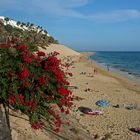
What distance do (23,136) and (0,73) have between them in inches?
75.1

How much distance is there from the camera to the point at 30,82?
945 centimetres

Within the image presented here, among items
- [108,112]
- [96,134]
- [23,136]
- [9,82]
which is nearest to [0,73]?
[9,82]

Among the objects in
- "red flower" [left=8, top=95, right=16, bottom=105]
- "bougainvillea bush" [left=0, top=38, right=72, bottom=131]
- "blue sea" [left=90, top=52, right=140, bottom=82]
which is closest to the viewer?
"red flower" [left=8, top=95, right=16, bottom=105]

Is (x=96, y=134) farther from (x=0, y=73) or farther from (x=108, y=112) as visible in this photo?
(x=0, y=73)

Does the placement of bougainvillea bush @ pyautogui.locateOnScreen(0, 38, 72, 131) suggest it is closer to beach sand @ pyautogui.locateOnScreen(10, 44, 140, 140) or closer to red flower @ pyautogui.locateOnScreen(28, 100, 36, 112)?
red flower @ pyautogui.locateOnScreen(28, 100, 36, 112)

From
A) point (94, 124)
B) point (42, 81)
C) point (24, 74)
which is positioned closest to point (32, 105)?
point (42, 81)

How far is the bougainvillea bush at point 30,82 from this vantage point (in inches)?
363

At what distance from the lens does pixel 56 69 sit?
984 cm

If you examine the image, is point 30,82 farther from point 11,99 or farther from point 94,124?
point 94,124

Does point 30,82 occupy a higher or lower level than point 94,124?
higher

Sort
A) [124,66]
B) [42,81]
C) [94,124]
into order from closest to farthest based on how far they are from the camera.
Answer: [42,81]
[94,124]
[124,66]

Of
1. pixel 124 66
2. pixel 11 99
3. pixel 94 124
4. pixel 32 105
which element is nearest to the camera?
pixel 11 99

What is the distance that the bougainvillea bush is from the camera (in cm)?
923

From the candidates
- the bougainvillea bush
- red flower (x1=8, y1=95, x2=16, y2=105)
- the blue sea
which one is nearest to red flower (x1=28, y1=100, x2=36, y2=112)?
the bougainvillea bush
